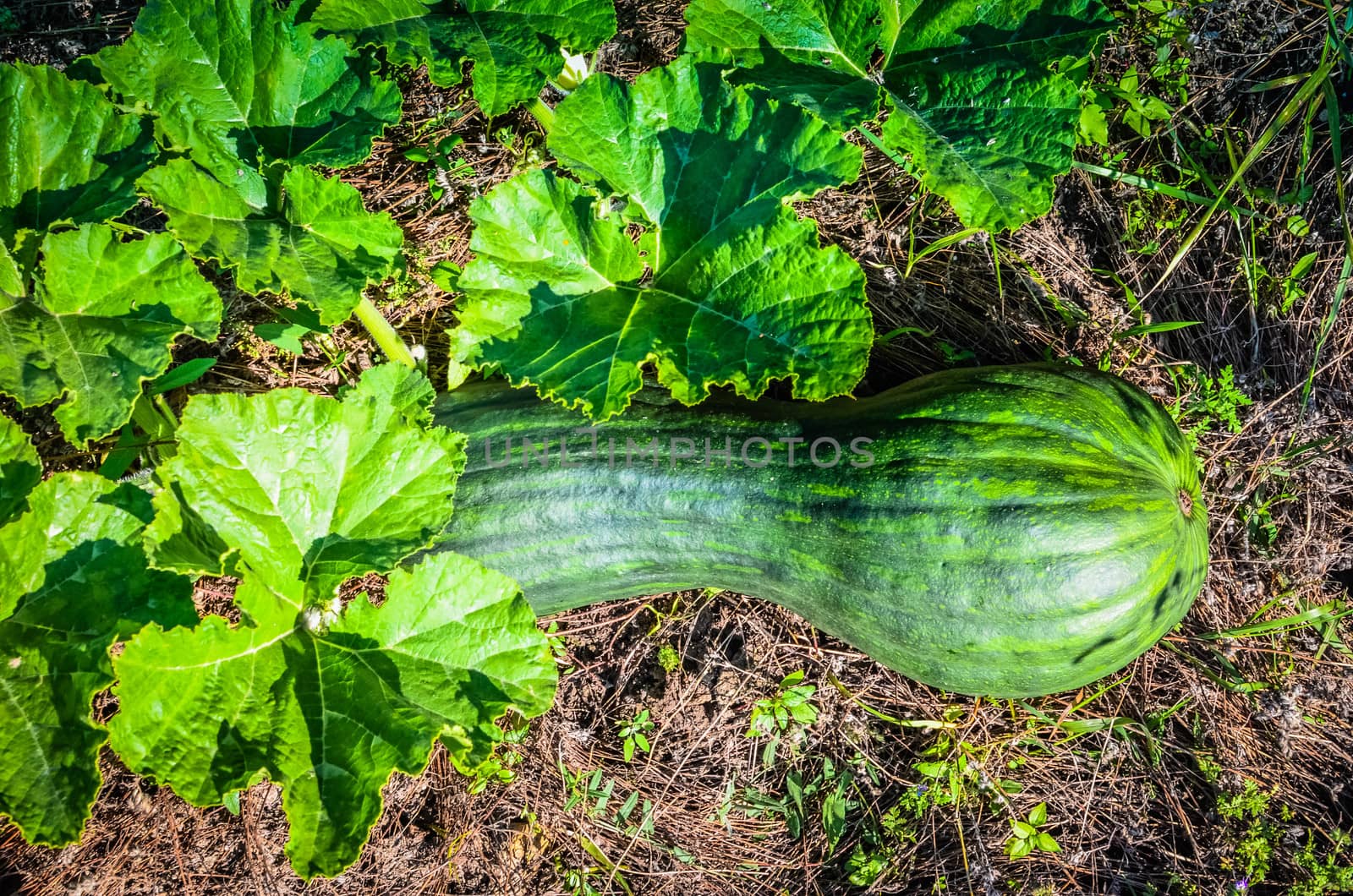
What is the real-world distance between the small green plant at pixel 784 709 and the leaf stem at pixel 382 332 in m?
1.77

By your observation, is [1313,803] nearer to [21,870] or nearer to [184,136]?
[184,136]

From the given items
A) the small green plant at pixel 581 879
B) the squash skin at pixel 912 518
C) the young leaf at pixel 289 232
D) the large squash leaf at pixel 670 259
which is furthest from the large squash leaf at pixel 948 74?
the small green plant at pixel 581 879

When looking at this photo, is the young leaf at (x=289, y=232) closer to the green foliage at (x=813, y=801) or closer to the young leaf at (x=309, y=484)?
the young leaf at (x=309, y=484)

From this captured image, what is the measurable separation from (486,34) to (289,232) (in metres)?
0.78

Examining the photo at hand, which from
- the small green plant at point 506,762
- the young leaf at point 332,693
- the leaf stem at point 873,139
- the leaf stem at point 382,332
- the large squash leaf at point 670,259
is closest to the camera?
the young leaf at point 332,693

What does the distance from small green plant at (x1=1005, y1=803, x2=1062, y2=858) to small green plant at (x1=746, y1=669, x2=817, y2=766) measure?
0.88 m

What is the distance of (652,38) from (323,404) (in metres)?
1.85

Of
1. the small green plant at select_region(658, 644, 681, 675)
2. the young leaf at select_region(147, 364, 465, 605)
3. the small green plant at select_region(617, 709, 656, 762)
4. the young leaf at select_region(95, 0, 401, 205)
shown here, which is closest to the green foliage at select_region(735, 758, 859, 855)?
the small green plant at select_region(617, 709, 656, 762)

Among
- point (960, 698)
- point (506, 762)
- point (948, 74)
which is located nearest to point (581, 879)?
point (506, 762)

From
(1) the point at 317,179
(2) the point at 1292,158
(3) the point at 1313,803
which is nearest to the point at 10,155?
(1) the point at 317,179

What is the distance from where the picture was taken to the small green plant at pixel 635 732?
348cm

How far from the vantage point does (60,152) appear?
2.55m

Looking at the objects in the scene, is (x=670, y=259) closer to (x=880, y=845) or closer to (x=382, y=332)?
(x=382, y=332)

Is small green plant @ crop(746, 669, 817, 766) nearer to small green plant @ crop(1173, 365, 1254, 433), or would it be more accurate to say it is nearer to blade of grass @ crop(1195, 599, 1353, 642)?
blade of grass @ crop(1195, 599, 1353, 642)
